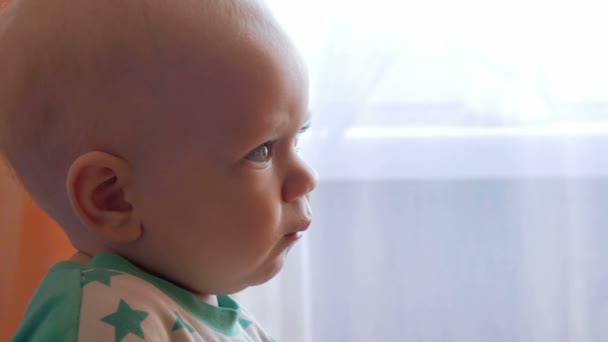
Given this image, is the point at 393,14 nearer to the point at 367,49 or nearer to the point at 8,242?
the point at 367,49

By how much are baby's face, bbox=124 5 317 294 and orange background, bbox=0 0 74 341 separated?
534 millimetres

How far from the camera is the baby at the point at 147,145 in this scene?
2.09 ft

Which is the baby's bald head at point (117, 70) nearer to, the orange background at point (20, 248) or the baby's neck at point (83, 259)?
the baby's neck at point (83, 259)

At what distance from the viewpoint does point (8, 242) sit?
116cm

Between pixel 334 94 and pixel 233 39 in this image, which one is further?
pixel 334 94

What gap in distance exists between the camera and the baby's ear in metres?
0.65

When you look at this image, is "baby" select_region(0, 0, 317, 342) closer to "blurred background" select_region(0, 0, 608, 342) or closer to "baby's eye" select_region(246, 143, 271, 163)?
"baby's eye" select_region(246, 143, 271, 163)

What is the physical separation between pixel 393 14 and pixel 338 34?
0.09m

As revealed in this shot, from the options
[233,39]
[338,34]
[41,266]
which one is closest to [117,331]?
[233,39]

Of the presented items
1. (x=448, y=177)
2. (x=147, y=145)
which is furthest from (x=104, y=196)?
(x=448, y=177)

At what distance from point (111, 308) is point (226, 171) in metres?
0.15

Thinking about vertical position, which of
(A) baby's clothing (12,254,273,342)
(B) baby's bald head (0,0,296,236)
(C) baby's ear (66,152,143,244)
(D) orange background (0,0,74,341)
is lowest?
(D) orange background (0,0,74,341)

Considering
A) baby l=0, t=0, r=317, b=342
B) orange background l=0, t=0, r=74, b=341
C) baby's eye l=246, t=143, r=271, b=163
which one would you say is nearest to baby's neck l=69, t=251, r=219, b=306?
baby l=0, t=0, r=317, b=342

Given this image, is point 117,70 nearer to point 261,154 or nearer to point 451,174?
point 261,154
